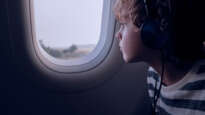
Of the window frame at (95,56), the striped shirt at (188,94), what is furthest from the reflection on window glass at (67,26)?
the striped shirt at (188,94)

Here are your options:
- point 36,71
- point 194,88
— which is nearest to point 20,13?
point 36,71

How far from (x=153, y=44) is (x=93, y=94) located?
54 cm

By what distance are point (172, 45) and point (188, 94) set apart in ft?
0.59

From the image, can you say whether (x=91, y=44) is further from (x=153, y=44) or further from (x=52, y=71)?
(x=153, y=44)

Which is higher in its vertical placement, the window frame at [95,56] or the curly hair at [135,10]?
the curly hair at [135,10]

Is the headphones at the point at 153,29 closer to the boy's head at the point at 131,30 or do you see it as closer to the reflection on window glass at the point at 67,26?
the boy's head at the point at 131,30

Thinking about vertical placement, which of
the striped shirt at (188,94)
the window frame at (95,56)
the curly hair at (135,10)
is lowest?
the striped shirt at (188,94)

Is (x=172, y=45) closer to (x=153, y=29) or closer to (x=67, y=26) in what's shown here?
(x=153, y=29)

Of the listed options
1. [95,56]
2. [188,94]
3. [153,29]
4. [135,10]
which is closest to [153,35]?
[153,29]

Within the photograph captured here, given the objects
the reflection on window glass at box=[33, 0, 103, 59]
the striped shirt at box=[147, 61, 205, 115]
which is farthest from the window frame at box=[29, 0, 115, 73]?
the striped shirt at box=[147, 61, 205, 115]

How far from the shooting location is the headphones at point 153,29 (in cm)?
72

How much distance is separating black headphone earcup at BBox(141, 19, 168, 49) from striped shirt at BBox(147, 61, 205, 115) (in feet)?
0.48

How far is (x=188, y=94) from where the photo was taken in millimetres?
791

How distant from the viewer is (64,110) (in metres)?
1.18
